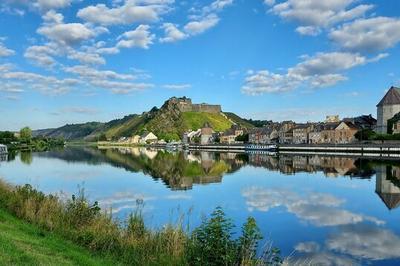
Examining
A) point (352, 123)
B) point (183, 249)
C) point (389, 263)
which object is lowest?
point (389, 263)

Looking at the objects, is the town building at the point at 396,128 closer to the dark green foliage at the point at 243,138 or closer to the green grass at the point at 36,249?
the dark green foliage at the point at 243,138

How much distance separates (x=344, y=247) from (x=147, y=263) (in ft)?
33.0

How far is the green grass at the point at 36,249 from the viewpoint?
11.1m

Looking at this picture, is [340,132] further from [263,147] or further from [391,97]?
[263,147]

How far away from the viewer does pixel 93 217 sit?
1888 cm

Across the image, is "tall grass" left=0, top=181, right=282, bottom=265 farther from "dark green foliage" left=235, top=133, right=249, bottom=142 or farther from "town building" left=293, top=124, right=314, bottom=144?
"dark green foliage" left=235, top=133, right=249, bottom=142

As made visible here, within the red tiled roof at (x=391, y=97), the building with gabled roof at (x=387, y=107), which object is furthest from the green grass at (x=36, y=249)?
the red tiled roof at (x=391, y=97)

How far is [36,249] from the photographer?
12742mm

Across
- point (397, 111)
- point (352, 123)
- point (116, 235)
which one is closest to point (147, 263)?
point (116, 235)

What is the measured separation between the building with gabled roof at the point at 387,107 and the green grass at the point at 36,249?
13642 cm

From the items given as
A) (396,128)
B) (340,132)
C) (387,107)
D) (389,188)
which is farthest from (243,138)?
(389,188)

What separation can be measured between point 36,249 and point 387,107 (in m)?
140

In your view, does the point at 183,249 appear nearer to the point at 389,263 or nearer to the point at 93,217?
the point at 93,217

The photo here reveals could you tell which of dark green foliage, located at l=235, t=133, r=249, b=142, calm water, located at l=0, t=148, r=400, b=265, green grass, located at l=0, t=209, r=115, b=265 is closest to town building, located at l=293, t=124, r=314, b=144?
dark green foliage, located at l=235, t=133, r=249, b=142
